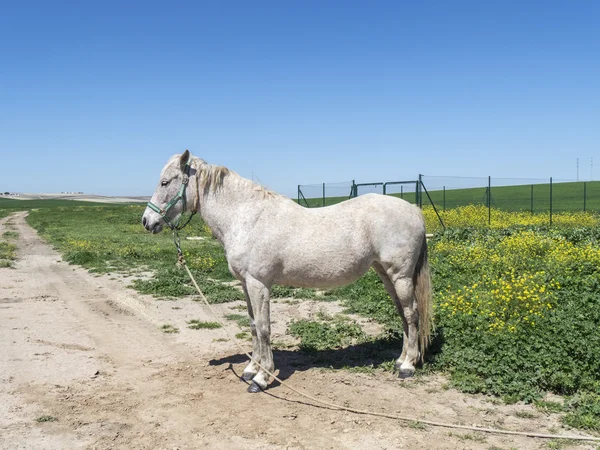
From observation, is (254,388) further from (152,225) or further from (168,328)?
(168,328)

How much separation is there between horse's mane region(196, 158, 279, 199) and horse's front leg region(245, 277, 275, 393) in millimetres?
1096

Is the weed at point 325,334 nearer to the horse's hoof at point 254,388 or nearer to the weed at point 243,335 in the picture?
the weed at point 243,335

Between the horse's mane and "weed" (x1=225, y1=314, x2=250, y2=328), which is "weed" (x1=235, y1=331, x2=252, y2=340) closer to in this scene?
"weed" (x1=225, y1=314, x2=250, y2=328)

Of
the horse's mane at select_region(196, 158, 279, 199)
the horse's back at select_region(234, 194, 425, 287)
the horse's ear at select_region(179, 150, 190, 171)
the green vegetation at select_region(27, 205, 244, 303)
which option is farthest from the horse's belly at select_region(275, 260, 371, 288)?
the green vegetation at select_region(27, 205, 244, 303)

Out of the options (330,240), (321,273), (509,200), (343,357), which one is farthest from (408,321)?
(509,200)

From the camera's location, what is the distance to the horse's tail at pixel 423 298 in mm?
5738

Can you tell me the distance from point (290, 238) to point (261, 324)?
107 cm

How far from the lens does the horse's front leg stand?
17.3 ft

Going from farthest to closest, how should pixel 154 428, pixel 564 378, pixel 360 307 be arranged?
pixel 360 307 → pixel 564 378 → pixel 154 428

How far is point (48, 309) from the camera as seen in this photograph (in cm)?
927

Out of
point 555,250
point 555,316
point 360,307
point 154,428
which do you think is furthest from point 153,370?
point 555,250

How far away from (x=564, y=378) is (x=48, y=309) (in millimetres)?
9021

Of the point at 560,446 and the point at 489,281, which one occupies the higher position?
the point at 489,281

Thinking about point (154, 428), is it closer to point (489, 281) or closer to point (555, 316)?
point (555, 316)
